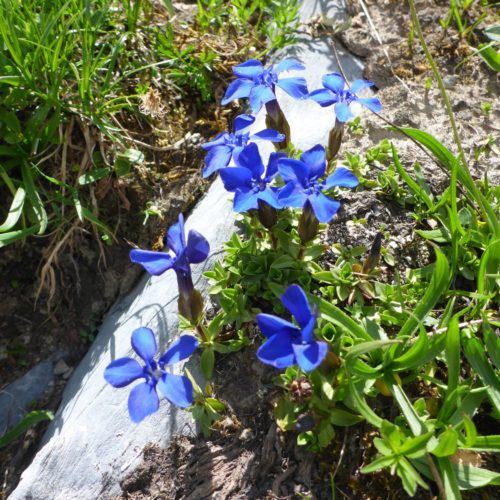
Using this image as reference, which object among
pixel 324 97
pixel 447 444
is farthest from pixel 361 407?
pixel 324 97

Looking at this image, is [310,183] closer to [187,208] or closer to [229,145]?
[229,145]

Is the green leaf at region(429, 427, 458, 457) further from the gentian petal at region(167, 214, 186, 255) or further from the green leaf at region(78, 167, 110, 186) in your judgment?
the green leaf at region(78, 167, 110, 186)

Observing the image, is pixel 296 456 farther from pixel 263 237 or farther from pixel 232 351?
pixel 263 237

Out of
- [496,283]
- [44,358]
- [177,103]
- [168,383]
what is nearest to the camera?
[168,383]

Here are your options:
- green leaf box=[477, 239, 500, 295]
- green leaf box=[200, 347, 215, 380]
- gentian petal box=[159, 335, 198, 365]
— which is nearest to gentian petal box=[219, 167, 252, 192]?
gentian petal box=[159, 335, 198, 365]

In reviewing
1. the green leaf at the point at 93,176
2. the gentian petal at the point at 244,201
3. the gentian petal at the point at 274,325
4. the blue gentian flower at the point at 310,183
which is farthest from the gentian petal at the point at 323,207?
the green leaf at the point at 93,176


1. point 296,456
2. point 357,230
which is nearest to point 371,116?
point 357,230
